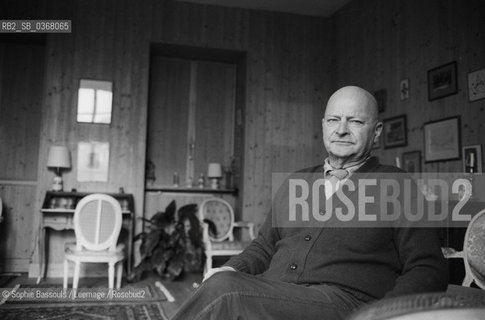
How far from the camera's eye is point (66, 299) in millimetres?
4070

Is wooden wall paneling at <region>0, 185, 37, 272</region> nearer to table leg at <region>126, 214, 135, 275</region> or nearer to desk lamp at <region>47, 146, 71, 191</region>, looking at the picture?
desk lamp at <region>47, 146, 71, 191</region>

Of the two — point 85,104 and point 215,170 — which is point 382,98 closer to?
point 215,170

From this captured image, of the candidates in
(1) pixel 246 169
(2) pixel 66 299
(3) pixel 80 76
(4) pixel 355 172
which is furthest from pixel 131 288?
(4) pixel 355 172

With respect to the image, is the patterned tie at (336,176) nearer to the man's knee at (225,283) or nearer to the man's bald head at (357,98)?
the man's bald head at (357,98)

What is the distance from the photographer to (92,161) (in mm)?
5621

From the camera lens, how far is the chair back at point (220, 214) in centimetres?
571

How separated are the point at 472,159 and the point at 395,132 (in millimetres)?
1241

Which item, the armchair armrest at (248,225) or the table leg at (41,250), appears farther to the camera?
the armchair armrest at (248,225)

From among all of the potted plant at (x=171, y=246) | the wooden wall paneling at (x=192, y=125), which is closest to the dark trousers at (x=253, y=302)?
the potted plant at (x=171, y=246)

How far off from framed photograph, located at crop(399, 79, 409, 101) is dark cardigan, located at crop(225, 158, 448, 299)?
370 centimetres

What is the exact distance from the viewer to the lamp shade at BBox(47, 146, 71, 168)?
529cm

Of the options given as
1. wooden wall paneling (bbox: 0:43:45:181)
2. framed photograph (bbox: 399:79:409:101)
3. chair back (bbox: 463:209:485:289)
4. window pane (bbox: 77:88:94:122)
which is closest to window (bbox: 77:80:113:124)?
window pane (bbox: 77:88:94:122)

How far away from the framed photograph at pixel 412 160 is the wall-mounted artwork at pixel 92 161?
3418mm

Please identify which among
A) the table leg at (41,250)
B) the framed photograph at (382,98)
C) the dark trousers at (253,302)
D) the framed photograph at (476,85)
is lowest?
the table leg at (41,250)
